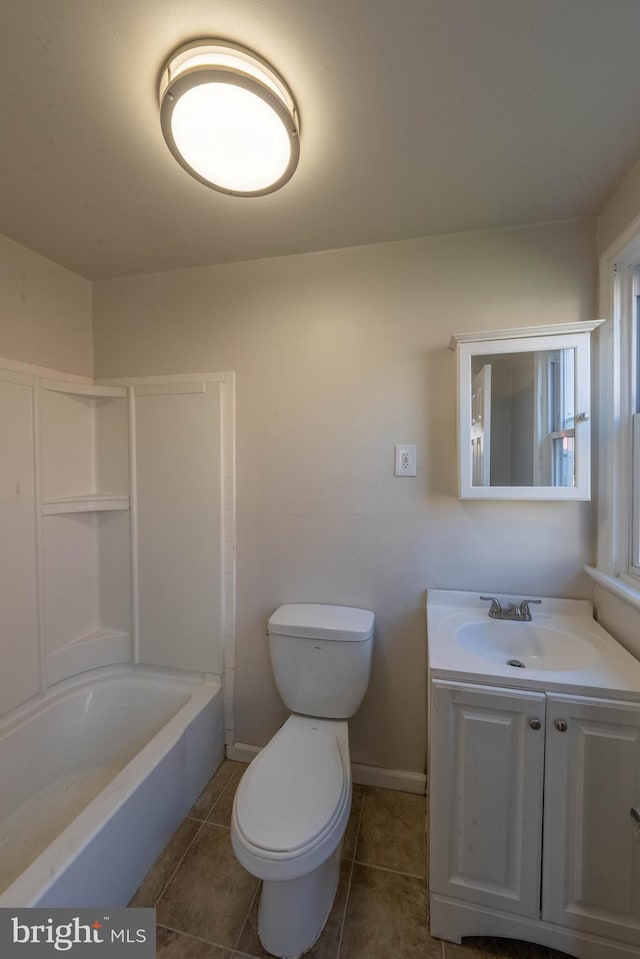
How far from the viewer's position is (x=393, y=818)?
1453 millimetres

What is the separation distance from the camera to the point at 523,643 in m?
1.33

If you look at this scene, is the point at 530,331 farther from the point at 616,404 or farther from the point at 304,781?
the point at 304,781

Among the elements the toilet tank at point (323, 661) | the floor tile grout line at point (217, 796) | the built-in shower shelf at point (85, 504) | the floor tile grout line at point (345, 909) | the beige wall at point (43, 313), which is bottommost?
the floor tile grout line at point (345, 909)

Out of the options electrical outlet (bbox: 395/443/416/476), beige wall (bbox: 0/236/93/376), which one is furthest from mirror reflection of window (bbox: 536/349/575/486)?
beige wall (bbox: 0/236/93/376)

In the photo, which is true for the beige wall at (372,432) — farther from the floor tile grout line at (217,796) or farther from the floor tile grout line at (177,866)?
the floor tile grout line at (177,866)

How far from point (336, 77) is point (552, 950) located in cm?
242

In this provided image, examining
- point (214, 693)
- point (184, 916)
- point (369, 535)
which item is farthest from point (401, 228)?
point (184, 916)

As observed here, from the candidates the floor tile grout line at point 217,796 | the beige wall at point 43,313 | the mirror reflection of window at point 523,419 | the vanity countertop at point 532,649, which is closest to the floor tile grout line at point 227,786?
the floor tile grout line at point 217,796

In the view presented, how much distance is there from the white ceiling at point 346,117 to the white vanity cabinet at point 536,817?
5.07ft

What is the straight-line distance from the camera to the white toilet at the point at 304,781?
38.1 inches

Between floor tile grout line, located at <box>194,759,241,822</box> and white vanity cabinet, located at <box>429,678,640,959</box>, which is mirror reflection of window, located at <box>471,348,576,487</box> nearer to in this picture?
white vanity cabinet, located at <box>429,678,640,959</box>

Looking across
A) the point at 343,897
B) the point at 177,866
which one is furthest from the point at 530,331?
the point at 177,866

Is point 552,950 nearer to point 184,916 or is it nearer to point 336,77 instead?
point 184,916

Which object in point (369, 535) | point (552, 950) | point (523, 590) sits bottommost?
point (552, 950)
